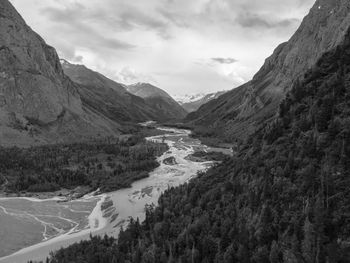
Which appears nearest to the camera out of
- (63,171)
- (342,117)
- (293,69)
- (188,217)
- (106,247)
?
(342,117)

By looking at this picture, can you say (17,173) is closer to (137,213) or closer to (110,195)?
(110,195)

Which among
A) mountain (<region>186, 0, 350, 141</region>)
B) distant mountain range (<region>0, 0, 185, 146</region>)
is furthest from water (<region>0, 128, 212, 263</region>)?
distant mountain range (<region>0, 0, 185, 146</region>)

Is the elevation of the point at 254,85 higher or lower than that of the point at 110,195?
higher

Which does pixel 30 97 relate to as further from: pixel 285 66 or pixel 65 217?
pixel 65 217

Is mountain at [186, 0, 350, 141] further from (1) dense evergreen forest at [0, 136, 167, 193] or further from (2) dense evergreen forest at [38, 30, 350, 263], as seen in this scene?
(2) dense evergreen forest at [38, 30, 350, 263]

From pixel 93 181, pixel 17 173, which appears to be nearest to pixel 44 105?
pixel 17 173

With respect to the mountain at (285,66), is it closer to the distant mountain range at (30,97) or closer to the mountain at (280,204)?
the distant mountain range at (30,97)

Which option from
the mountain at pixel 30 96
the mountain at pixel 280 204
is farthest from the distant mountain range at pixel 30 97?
the mountain at pixel 280 204
